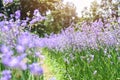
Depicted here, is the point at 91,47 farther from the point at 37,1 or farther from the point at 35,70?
the point at 37,1

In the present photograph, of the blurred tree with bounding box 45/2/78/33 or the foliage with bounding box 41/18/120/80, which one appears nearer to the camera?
the foliage with bounding box 41/18/120/80

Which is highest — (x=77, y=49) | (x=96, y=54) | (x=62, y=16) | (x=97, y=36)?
(x=97, y=36)

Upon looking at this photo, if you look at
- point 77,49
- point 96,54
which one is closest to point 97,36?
point 96,54

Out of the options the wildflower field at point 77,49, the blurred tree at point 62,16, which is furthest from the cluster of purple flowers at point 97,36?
the blurred tree at point 62,16

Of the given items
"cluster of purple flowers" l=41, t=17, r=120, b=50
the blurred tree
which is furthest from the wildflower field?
the blurred tree

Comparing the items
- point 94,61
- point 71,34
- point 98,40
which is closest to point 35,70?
point 94,61

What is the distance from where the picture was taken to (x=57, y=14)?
1837 inches

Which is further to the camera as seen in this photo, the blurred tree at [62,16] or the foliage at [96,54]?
the blurred tree at [62,16]

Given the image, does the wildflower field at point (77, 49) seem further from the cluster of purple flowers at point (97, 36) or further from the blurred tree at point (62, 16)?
the blurred tree at point (62, 16)

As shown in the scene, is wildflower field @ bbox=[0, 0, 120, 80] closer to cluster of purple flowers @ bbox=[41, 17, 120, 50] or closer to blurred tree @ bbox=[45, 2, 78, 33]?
cluster of purple flowers @ bbox=[41, 17, 120, 50]

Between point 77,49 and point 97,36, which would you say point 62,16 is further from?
point 97,36

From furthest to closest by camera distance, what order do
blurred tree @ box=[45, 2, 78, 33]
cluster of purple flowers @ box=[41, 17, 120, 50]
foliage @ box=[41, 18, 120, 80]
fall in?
1. blurred tree @ box=[45, 2, 78, 33]
2. cluster of purple flowers @ box=[41, 17, 120, 50]
3. foliage @ box=[41, 18, 120, 80]

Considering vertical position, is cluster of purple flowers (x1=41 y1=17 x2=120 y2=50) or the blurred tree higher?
cluster of purple flowers (x1=41 y1=17 x2=120 y2=50)

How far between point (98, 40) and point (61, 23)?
126 ft
